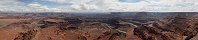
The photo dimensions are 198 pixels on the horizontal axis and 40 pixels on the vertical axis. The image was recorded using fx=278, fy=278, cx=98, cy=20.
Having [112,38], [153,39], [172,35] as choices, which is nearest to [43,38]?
[112,38]

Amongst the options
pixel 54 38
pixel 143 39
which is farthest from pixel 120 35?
pixel 54 38

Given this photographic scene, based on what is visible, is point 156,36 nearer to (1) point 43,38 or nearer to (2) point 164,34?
(2) point 164,34

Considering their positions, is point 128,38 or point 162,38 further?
point 128,38

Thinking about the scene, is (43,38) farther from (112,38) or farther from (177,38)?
(177,38)

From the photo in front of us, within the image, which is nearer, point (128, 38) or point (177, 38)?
point (177, 38)

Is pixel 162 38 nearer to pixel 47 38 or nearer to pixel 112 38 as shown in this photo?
pixel 112 38

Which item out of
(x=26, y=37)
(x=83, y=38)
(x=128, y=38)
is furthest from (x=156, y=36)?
(x=26, y=37)

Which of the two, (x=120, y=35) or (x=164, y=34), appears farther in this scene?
(x=120, y=35)
